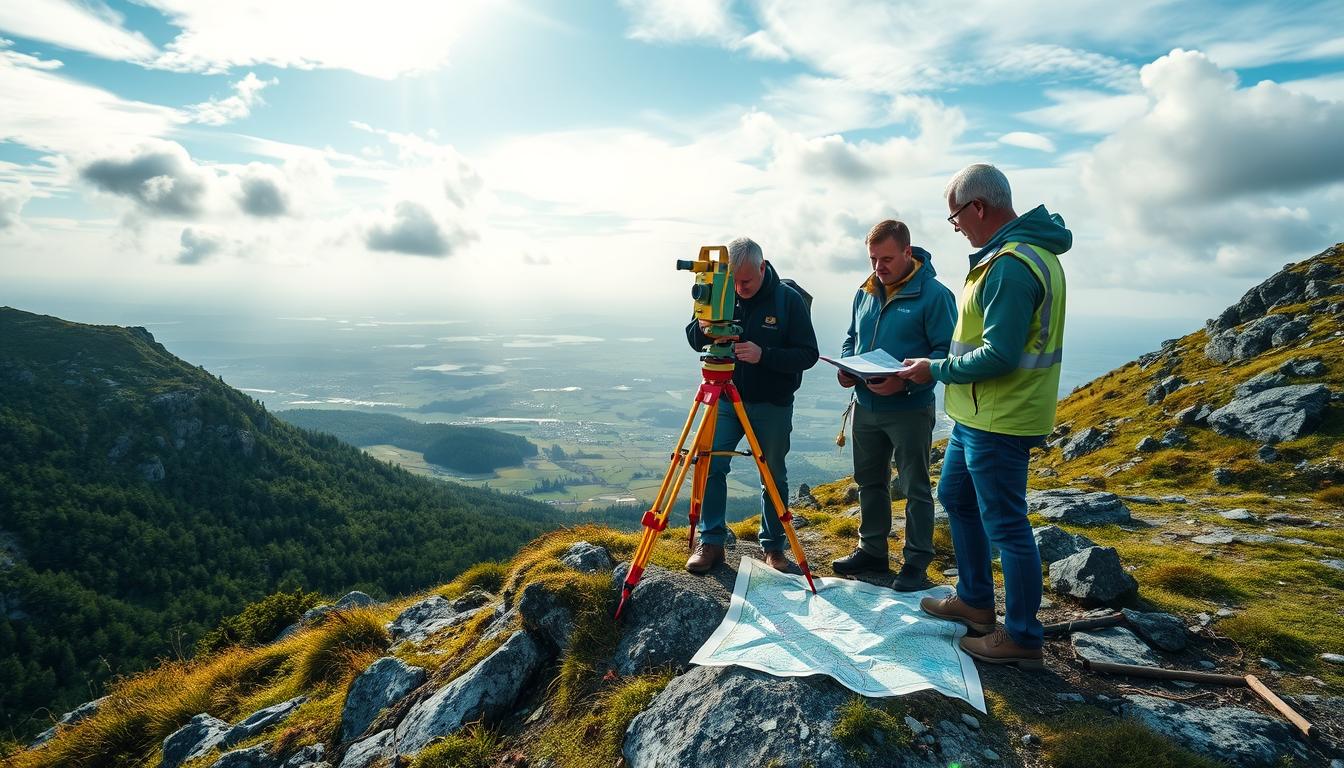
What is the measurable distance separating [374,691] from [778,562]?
13.2 ft

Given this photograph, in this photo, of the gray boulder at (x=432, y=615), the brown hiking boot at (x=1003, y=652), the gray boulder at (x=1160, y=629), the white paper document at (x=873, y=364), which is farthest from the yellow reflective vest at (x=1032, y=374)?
the gray boulder at (x=432, y=615)

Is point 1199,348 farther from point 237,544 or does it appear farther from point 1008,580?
point 237,544

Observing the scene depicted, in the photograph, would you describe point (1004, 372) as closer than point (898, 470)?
Yes

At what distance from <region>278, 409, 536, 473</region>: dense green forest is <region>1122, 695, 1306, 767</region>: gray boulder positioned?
162152 millimetres

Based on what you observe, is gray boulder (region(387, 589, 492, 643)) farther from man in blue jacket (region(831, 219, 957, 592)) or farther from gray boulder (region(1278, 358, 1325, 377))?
gray boulder (region(1278, 358, 1325, 377))

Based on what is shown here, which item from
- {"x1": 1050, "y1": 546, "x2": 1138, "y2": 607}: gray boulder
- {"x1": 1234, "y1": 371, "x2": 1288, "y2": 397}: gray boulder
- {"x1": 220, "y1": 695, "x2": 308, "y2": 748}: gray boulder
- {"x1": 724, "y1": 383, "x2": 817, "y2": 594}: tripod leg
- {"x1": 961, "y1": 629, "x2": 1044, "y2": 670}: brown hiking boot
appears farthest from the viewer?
Result: {"x1": 1234, "y1": 371, "x2": 1288, "y2": 397}: gray boulder

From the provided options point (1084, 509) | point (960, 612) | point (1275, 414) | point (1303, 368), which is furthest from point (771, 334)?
point (1303, 368)

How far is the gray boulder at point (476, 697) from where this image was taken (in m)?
4.36

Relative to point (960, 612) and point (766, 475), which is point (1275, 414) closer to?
point (960, 612)

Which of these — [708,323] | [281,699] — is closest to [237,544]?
[281,699]

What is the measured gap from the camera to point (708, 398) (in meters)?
4.70

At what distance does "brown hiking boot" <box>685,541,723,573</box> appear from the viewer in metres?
5.48

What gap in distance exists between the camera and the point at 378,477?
292 feet

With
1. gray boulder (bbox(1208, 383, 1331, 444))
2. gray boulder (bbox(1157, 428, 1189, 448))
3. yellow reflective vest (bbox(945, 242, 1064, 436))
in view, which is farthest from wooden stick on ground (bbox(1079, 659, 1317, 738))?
gray boulder (bbox(1157, 428, 1189, 448))
